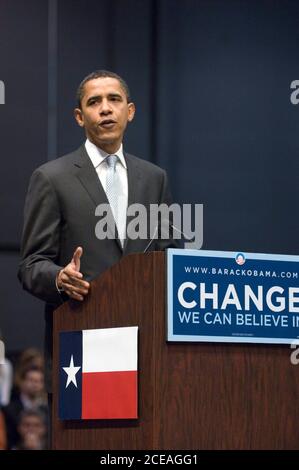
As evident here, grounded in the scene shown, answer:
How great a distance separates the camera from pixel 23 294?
5.23m

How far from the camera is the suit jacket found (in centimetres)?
290

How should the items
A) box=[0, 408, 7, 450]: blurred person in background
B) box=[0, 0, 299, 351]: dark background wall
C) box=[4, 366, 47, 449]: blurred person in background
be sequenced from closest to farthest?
box=[0, 408, 7, 450]: blurred person in background → box=[4, 366, 47, 449]: blurred person in background → box=[0, 0, 299, 351]: dark background wall

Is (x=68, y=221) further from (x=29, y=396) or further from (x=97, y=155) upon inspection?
(x=29, y=396)

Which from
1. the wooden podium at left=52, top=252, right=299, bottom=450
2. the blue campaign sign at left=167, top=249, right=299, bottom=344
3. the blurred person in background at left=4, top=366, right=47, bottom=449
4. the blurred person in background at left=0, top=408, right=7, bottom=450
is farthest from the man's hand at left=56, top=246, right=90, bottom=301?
the blurred person in background at left=4, top=366, right=47, bottom=449

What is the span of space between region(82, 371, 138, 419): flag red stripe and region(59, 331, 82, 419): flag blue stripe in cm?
2

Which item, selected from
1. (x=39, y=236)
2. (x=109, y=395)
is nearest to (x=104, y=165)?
(x=39, y=236)

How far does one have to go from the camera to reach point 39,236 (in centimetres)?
290

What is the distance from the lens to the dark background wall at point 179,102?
519 centimetres

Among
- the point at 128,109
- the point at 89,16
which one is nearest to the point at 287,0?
the point at 89,16

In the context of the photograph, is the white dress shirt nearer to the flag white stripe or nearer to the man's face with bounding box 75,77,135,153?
the man's face with bounding box 75,77,135,153

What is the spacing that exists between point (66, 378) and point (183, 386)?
370 millimetres

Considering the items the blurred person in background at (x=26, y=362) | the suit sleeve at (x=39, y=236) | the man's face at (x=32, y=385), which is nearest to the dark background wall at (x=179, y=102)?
the blurred person in background at (x=26, y=362)

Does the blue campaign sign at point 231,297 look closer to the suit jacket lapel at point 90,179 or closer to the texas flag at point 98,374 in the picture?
the texas flag at point 98,374
